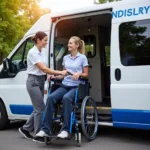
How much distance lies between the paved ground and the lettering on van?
2.24 metres

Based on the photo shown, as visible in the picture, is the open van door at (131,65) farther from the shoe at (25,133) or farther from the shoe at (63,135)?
the shoe at (25,133)

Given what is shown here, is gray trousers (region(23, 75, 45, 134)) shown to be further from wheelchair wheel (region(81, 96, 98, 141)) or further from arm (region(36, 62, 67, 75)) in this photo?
wheelchair wheel (region(81, 96, 98, 141))

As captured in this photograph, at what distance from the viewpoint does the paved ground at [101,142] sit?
18.2ft

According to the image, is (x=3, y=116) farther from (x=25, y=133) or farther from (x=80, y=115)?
(x=80, y=115)

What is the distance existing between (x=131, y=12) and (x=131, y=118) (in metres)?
1.80

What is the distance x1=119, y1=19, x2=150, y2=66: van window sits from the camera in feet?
17.9

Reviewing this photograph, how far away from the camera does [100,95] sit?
7.90 meters

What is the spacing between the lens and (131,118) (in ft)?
18.1

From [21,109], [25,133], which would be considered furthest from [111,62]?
[21,109]

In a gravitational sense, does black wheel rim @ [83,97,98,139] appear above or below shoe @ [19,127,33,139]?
above

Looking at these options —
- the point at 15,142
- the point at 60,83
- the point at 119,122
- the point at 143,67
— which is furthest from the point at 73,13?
the point at 15,142

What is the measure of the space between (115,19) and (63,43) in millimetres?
1955

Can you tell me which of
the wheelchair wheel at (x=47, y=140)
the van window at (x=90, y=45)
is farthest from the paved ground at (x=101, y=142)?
the van window at (x=90, y=45)

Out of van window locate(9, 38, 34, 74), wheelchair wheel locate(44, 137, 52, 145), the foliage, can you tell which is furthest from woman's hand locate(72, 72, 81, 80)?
the foliage
